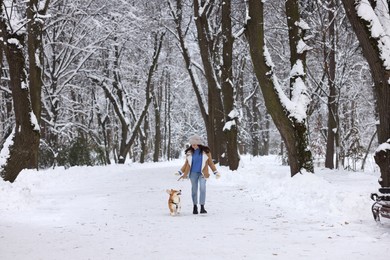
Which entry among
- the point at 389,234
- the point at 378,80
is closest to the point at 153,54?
Answer: the point at 378,80

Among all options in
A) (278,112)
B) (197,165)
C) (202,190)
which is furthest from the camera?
(278,112)

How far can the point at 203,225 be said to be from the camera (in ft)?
27.9

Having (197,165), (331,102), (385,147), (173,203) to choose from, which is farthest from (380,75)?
(331,102)

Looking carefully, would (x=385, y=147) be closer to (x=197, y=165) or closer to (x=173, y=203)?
(x=197, y=165)

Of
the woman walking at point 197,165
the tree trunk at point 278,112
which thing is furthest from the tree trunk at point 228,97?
the woman walking at point 197,165

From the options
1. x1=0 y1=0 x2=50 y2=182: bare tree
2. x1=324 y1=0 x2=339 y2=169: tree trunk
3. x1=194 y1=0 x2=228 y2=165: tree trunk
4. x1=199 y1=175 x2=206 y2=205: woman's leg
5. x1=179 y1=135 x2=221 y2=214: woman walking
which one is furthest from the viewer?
x1=194 y1=0 x2=228 y2=165: tree trunk

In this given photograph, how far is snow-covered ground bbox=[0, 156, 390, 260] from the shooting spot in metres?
6.20

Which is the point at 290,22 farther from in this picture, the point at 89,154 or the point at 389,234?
the point at 89,154

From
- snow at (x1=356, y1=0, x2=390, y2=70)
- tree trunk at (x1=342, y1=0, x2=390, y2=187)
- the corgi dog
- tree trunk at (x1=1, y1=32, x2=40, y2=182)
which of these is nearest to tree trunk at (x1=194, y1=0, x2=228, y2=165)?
tree trunk at (x1=1, y1=32, x2=40, y2=182)

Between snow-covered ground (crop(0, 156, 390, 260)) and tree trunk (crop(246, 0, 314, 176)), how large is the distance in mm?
741

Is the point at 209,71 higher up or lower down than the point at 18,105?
higher up

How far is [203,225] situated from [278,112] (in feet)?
17.0

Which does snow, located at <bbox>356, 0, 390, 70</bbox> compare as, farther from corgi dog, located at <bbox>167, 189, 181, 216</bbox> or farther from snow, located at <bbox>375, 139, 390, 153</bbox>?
corgi dog, located at <bbox>167, 189, 181, 216</bbox>

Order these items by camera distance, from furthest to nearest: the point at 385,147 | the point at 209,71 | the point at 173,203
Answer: the point at 209,71 < the point at 173,203 < the point at 385,147
